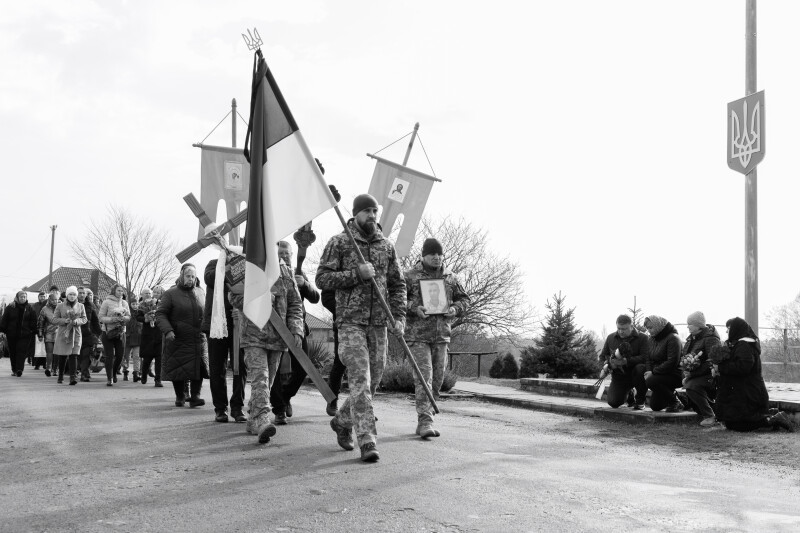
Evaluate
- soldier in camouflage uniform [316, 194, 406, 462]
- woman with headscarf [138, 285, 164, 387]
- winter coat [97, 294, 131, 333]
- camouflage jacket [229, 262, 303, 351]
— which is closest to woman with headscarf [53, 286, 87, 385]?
winter coat [97, 294, 131, 333]

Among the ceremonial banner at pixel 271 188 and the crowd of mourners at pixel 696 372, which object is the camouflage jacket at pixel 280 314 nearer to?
the ceremonial banner at pixel 271 188

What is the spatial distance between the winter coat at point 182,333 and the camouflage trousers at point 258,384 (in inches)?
129

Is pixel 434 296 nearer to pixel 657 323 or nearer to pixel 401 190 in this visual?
pixel 657 323

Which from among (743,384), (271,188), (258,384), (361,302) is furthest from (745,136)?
(258,384)

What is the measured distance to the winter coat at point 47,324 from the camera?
17516 mm

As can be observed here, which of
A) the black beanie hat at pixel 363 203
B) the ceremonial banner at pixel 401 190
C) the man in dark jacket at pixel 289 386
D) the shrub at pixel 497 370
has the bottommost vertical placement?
the shrub at pixel 497 370

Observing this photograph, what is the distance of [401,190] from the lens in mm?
14977

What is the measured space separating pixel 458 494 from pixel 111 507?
6.56ft

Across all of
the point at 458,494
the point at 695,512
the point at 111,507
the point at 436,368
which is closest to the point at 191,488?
the point at 111,507

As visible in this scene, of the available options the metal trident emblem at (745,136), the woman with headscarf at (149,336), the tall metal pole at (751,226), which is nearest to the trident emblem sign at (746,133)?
the metal trident emblem at (745,136)

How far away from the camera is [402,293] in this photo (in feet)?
23.0

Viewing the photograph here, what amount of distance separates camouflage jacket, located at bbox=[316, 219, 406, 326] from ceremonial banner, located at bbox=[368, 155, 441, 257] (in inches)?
311

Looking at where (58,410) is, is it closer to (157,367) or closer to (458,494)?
(157,367)

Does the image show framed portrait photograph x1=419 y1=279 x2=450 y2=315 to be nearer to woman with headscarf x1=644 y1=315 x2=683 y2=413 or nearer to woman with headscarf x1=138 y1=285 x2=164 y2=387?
woman with headscarf x1=644 y1=315 x2=683 y2=413
